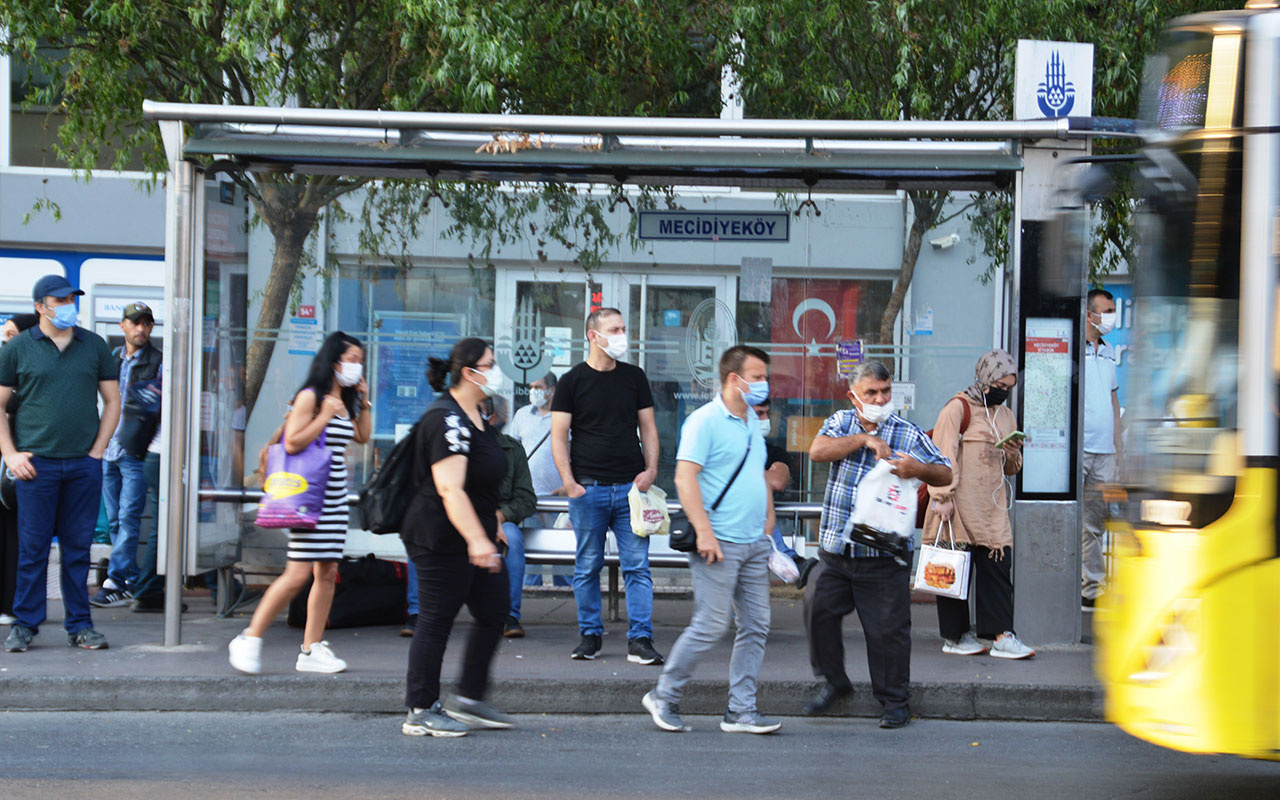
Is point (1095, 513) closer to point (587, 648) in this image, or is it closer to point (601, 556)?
point (601, 556)

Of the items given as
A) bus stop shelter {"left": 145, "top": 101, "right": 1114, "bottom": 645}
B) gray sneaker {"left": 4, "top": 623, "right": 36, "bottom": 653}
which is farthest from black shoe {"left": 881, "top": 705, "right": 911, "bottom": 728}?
gray sneaker {"left": 4, "top": 623, "right": 36, "bottom": 653}

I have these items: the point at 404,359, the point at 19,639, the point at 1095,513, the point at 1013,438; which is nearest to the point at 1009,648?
the point at 1013,438

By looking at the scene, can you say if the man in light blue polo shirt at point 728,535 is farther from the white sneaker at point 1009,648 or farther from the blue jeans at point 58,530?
the blue jeans at point 58,530

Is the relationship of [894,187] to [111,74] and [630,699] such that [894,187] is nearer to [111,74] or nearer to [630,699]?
[630,699]

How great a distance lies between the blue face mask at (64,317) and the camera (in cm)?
759

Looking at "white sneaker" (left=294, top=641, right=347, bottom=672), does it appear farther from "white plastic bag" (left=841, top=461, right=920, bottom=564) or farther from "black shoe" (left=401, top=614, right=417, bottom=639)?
"white plastic bag" (left=841, top=461, right=920, bottom=564)

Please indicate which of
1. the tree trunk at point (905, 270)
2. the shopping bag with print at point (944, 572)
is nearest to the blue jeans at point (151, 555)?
the shopping bag with print at point (944, 572)

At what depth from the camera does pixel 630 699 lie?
6988 millimetres

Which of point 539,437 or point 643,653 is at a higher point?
point 539,437

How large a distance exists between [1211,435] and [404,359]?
6528 millimetres

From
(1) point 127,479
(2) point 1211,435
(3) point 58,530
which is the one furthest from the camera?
(1) point 127,479

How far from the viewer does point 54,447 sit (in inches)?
300

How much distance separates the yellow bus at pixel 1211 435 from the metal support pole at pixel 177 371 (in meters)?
5.36

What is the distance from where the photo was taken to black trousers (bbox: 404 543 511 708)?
241 inches
